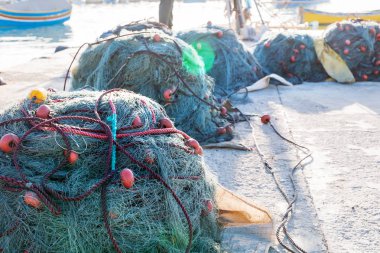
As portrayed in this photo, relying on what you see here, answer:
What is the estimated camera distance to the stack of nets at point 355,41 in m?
7.26

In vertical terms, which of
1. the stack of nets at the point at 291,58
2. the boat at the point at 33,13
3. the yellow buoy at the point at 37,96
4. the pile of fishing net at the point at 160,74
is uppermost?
the yellow buoy at the point at 37,96

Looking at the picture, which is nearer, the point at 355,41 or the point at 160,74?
the point at 160,74

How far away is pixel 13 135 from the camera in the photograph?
2.25m

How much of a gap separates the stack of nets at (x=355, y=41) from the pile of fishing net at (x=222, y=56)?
132 cm

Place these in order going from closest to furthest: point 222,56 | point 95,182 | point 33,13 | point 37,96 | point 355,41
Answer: point 95,182
point 37,96
point 222,56
point 355,41
point 33,13

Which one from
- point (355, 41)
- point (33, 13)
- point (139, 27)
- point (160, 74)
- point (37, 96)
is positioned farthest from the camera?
point (33, 13)

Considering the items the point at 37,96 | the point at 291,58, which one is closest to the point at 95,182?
the point at 37,96

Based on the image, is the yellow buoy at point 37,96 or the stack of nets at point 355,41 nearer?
the yellow buoy at point 37,96

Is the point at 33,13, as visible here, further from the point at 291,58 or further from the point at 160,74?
the point at 160,74

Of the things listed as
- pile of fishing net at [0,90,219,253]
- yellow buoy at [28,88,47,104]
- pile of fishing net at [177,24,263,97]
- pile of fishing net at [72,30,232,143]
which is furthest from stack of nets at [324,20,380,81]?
yellow buoy at [28,88,47,104]

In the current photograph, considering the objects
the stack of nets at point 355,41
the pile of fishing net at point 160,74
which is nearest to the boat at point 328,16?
the stack of nets at point 355,41

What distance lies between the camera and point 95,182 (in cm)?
224

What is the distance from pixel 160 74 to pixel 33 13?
27182 mm

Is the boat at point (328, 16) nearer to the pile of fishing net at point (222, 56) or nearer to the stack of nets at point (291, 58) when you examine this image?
the stack of nets at point (291, 58)
